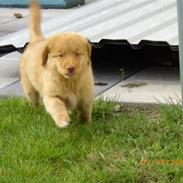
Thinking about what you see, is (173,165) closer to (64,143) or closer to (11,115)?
(64,143)

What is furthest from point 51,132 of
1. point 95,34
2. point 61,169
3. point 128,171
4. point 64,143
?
point 95,34

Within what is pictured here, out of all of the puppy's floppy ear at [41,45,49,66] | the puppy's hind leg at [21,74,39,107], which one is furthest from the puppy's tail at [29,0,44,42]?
the puppy's floppy ear at [41,45,49,66]

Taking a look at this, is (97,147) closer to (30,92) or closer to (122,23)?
(30,92)

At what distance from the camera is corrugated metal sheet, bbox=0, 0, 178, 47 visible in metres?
6.38

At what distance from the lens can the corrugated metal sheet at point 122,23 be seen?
20.9ft

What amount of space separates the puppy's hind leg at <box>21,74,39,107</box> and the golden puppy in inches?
5.7

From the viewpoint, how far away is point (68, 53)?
452cm

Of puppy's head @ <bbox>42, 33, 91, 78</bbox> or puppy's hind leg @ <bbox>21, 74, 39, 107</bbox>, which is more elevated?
puppy's head @ <bbox>42, 33, 91, 78</bbox>

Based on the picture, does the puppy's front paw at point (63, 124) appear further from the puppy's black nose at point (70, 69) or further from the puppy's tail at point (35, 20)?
the puppy's tail at point (35, 20)

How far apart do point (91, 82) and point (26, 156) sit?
2.63ft

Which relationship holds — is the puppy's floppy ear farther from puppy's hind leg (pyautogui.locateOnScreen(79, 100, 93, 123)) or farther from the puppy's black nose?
puppy's hind leg (pyautogui.locateOnScreen(79, 100, 93, 123))

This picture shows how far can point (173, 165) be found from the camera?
4047mm

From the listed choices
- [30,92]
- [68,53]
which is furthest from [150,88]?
[68,53]

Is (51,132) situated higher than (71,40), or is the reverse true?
(71,40)
